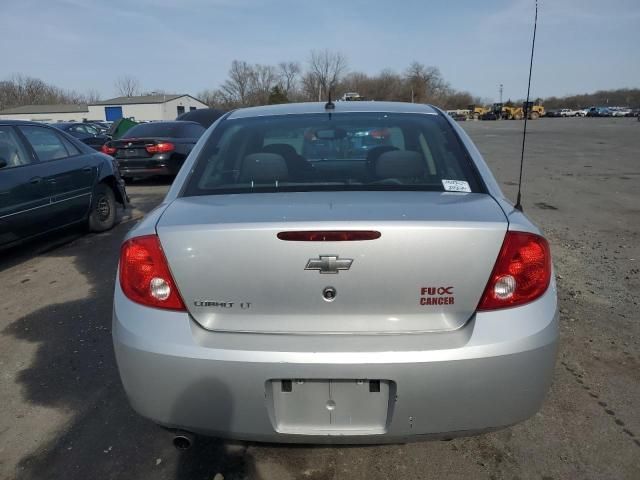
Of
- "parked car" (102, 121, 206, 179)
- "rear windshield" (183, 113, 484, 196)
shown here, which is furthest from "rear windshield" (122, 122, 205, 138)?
"rear windshield" (183, 113, 484, 196)

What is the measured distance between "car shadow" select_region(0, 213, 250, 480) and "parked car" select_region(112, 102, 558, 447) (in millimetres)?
212

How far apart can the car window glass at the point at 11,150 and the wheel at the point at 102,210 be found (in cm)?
115

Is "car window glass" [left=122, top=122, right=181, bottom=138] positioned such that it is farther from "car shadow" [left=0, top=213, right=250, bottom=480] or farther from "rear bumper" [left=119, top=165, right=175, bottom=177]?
"car shadow" [left=0, top=213, right=250, bottom=480]

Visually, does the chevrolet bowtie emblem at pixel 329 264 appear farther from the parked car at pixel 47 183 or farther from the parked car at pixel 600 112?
the parked car at pixel 600 112

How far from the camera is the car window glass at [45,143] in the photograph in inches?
219

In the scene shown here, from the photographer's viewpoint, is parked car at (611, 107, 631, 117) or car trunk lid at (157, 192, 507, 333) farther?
parked car at (611, 107, 631, 117)

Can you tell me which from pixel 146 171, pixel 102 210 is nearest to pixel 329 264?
pixel 102 210

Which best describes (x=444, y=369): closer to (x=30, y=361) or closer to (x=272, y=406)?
(x=272, y=406)

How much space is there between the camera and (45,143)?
5730mm

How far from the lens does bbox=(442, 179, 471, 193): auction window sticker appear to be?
7.28 ft

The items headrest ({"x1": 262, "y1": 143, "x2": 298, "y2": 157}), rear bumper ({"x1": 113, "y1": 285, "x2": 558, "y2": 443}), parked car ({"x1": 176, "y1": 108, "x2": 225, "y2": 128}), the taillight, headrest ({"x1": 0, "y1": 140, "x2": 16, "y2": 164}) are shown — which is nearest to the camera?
rear bumper ({"x1": 113, "y1": 285, "x2": 558, "y2": 443})

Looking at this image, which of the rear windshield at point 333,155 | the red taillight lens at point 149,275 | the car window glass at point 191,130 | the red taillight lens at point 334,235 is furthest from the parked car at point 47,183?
the car window glass at point 191,130

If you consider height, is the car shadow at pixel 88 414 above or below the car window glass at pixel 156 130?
below

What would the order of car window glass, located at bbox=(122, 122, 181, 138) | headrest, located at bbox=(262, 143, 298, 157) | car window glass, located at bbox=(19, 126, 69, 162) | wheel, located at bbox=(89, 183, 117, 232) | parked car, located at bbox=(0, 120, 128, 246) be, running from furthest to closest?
1. car window glass, located at bbox=(122, 122, 181, 138)
2. wheel, located at bbox=(89, 183, 117, 232)
3. car window glass, located at bbox=(19, 126, 69, 162)
4. parked car, located at bbox=(0, 120, 128, 246)
5. headrest, located at bbox=(262, 143, 298, 157)
